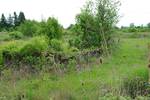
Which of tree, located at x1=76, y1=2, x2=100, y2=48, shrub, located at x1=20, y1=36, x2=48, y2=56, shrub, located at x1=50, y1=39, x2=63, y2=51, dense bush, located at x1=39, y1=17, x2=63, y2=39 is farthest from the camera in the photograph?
tree, located at x1=76, y1=2, x2=100, y2=48

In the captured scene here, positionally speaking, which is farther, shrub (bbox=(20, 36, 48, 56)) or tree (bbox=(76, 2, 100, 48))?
tree (bbox=(76, 2, 100, 48))

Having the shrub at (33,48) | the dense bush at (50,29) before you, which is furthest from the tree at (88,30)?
the shrub at (33,48)

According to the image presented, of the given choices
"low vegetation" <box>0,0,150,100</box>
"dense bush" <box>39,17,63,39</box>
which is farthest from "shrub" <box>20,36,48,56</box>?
"dense bush" <box>39,17,63,39</box>

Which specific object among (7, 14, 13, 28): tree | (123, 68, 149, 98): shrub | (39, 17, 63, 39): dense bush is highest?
(7, 14, 13, 28): tree

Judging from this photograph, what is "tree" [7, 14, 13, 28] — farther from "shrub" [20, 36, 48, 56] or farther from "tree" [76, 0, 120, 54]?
"shrub" [20, 36, 48, 56]

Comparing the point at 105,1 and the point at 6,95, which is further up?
the point at 105,1

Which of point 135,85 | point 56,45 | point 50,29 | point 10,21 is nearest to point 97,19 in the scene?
point 50,29

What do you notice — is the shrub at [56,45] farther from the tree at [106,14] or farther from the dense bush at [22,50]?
the tree at [106,14]

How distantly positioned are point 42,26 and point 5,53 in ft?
15.0

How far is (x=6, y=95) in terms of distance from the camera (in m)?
6.35

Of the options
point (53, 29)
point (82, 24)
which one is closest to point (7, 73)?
point (53, 29)

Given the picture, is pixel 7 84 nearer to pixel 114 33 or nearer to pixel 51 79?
pixel 51 79

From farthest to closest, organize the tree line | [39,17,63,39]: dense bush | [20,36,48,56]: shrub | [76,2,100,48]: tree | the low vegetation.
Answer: the tree line → [76,2,100,48]: tree → [39,17,63,39]: dense bush → [20,36,48,56]: shrub → the low vegetation

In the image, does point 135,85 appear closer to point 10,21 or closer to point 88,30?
point 88,30
